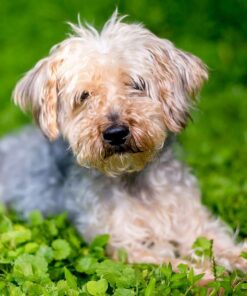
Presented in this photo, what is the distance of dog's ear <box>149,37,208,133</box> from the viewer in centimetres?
463

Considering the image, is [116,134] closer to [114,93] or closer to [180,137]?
[114,93]

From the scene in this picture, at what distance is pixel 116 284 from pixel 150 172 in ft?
3.37

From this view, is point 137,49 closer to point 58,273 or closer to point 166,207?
point 166,207

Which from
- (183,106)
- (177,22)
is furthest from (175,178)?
(177,22)

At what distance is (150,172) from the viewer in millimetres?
5004

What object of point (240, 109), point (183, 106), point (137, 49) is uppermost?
point (137, 49)

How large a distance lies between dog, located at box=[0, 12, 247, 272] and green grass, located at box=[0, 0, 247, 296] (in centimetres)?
24

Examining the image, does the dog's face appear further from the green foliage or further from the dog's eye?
the green foliage

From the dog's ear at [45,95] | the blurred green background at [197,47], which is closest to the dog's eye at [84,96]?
the dog's ear at [45,95]

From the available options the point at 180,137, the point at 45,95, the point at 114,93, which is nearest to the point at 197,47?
the point at 180,137

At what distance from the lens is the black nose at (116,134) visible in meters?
4.35

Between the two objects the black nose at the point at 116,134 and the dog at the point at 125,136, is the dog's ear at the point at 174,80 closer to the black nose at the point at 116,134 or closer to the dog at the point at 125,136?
the dog at the point at 125,136

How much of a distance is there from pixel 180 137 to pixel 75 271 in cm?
214

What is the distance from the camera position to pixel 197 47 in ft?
27.6
